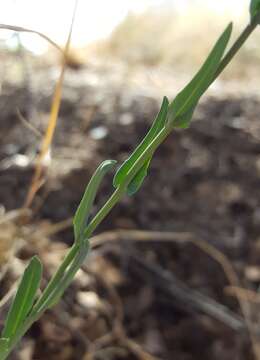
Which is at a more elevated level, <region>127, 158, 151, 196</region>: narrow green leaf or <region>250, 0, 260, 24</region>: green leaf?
<region>250, 0, 260, 24</region>: green leaf

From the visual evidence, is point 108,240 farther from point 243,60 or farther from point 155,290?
Answer: point 243,60

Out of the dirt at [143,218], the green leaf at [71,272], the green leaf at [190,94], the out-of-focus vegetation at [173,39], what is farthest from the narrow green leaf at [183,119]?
the out-of-focus vegetation at [173,39]

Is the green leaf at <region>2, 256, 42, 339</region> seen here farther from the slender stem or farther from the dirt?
the dirt

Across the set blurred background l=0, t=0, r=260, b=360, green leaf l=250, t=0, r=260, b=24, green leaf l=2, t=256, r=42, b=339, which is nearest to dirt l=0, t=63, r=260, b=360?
blurred background l=0, t=0, r=260, b=360

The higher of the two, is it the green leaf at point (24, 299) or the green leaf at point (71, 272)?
the green leaf at point (71, 272)

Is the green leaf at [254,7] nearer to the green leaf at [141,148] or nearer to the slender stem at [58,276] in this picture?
the green leaf at [141,148]
